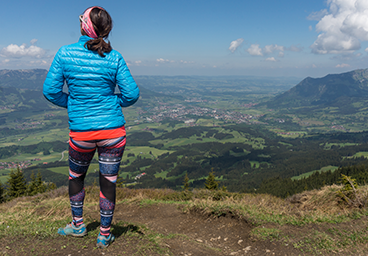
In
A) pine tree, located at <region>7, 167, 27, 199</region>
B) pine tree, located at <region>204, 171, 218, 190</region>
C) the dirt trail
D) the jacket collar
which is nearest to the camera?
the jacket collar

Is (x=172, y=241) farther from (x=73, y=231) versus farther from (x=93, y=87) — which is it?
(x=93, y=87)

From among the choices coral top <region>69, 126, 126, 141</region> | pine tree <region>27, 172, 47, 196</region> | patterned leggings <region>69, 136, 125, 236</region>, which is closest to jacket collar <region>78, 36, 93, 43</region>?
coral top <region>69, 126, 126, 141</region>

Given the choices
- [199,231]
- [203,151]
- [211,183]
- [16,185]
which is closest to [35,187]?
[16,185]

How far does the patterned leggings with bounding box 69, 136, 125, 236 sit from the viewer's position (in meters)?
2.78

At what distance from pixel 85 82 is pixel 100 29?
0.74 metres

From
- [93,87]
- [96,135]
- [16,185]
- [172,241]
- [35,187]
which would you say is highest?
[93,87]

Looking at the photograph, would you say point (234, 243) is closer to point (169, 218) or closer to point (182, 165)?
point (169, 218)

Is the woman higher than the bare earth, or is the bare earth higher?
the woman

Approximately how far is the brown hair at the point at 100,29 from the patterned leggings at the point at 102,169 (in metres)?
1.16

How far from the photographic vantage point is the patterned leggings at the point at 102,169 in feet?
9.11

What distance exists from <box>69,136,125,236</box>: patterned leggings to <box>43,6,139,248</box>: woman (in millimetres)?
13

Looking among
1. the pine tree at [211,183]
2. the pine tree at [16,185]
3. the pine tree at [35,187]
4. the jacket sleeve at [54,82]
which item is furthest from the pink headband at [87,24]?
the pine tree at [16,185]

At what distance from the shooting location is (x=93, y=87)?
263 centimetres

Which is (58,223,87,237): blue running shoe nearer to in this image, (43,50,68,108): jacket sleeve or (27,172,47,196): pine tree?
(43,50,68,108): jacket sleeve
